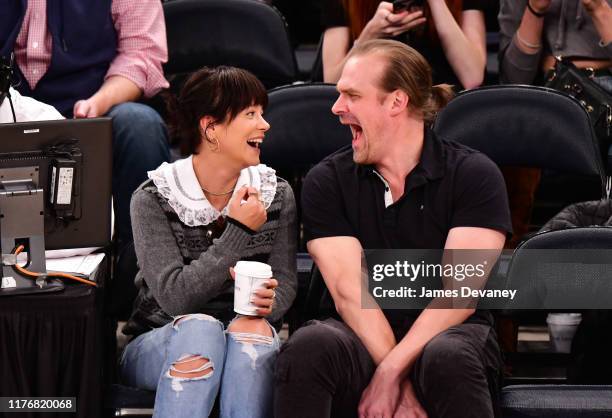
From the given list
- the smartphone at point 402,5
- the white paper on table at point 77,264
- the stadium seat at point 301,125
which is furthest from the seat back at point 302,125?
the white paper on table at point 77,264

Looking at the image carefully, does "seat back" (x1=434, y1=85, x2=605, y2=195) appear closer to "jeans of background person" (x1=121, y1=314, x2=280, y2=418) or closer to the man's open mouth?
the man's open mouth

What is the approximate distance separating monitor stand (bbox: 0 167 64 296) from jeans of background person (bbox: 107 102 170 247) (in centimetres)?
90

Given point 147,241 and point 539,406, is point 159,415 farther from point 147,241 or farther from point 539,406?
point 539,406

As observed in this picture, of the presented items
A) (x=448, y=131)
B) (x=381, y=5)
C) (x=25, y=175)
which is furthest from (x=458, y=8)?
(x=25, y=175)

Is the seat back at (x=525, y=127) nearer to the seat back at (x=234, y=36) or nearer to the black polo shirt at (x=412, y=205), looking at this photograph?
the black polo shirt at (x=412, y=205)

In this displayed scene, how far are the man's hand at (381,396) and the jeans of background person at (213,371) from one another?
22 centimetres

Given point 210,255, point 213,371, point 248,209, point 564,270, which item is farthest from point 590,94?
point 213,371

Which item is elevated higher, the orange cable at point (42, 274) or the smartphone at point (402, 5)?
the smartphone at point (402, 5)

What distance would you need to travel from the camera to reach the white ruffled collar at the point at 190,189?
2.75 metres

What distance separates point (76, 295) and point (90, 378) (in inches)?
7.6

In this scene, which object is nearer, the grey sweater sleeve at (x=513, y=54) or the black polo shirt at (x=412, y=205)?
the black polo shirt at (x=412, y=205)

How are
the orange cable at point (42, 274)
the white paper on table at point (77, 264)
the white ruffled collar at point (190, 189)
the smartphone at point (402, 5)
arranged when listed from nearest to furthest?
the orange cable at point (42, 274)
the white paper on table at point (77, 264)
the white ruffled collar at point (190, 189)
the smartphone at point (402, 5)

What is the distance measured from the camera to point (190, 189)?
2.77 meters

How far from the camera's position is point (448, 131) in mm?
3275
